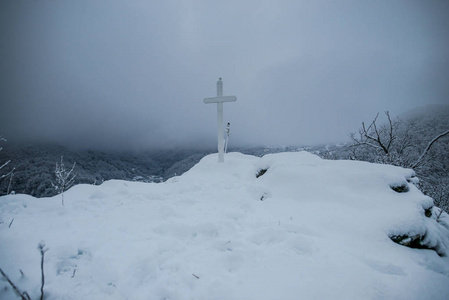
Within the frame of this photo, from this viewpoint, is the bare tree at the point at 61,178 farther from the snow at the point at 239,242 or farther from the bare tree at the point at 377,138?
the bare tree at the point at 377,138

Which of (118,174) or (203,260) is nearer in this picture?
(203,260)

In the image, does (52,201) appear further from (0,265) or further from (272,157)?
(272,157)

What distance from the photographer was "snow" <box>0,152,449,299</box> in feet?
6.91

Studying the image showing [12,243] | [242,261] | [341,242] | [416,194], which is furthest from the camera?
[416,194]

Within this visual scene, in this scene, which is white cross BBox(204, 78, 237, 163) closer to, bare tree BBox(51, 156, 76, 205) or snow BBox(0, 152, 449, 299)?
snow BBox(0, 152, 449, 299)

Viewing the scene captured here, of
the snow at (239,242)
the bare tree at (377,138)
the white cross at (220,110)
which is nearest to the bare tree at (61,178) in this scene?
the snow at (239,242)

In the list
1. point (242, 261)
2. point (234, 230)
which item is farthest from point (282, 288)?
point (234, 230)

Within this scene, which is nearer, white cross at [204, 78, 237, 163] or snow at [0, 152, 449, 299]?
snow at [0, 152, 449, 299]

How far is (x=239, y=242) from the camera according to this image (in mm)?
3027

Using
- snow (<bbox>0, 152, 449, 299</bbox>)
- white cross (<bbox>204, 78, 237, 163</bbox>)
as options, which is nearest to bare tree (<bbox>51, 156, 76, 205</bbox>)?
snow (<bbox>0, 152, 449, 299</bbox>)

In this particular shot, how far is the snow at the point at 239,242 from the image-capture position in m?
2.11

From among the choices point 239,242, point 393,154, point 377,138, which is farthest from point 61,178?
point 393,154

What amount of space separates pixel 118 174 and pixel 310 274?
11341cm

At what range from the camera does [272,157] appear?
22.9 ft
